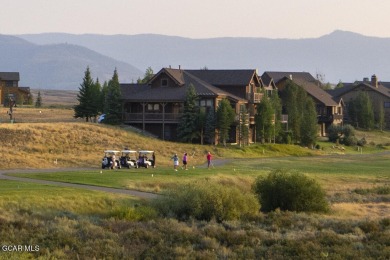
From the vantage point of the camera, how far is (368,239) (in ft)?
102

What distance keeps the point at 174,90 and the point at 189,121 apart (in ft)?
19.2

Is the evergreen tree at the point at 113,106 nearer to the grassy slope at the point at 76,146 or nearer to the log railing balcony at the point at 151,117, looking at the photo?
the log railing balcony at the point at 151,117

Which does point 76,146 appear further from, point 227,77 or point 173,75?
point 227,77

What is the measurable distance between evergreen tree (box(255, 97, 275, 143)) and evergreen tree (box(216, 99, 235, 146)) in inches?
289

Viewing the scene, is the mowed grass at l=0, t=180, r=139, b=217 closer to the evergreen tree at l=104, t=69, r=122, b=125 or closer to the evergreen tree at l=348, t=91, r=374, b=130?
the evergreen tree at l=104, t=69, r=122, b=125

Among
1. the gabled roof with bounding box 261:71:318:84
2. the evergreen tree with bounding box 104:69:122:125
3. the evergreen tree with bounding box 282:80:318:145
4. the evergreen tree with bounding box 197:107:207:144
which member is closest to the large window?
the evergreen tree with bounding box 197:107:207:144

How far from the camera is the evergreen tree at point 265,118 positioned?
84.6 meters

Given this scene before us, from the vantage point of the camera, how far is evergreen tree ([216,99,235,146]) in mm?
76750

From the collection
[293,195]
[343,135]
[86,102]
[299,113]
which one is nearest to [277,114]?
[299,113]

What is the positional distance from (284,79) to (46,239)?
283 feet

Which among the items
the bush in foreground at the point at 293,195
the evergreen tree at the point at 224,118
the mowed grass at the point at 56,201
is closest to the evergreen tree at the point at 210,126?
the evergreen tree at the point at 224,118

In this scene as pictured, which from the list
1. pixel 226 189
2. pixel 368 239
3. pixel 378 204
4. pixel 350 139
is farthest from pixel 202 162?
pixel 350 139

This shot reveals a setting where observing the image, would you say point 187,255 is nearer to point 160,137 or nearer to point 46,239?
point 46,239

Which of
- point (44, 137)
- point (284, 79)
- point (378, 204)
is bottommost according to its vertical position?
point (378, 204)
